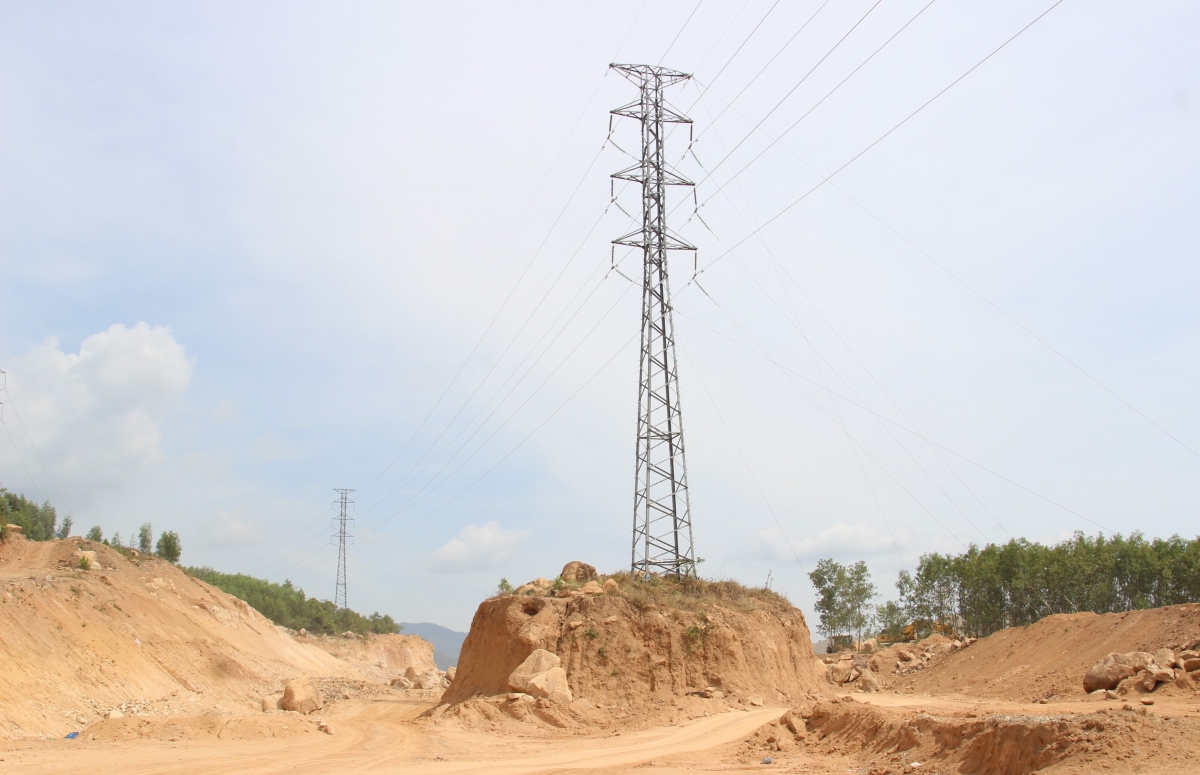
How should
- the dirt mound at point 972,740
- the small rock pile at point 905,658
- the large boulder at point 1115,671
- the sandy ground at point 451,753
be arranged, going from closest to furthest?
the dirt mound at point 972,740 → the sandy ground at point 451,753 → the large boulder at point 1115,671 → the small rock pile at point 905,658

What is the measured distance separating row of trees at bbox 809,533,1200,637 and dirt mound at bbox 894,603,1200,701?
20323 millimetres

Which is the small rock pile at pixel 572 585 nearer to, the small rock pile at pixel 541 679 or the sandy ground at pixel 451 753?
the small rock pile at pixel 541 679

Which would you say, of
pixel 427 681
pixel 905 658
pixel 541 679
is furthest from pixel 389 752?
pixel 427 681

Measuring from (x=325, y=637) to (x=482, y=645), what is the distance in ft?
195

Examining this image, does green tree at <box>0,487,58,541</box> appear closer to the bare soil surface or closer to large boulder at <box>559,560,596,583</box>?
the bare soil surface

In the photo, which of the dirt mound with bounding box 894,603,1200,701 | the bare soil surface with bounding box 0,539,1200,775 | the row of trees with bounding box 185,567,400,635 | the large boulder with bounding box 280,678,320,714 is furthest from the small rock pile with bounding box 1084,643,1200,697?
the row of trees with bounding box 185,567,400,635

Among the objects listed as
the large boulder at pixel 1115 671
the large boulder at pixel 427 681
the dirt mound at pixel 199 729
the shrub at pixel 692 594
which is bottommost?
the large boulder at pixel 427 681

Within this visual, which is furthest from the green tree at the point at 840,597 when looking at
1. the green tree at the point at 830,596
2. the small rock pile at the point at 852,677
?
the small rock pile at the point at 852,677

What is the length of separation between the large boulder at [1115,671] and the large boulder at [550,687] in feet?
46.1

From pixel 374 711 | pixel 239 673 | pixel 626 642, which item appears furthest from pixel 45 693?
pixel 626 642

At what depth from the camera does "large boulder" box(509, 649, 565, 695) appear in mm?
22797

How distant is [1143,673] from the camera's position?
20.9 meters

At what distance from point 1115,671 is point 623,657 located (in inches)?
520

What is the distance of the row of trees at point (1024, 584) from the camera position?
5028cm
